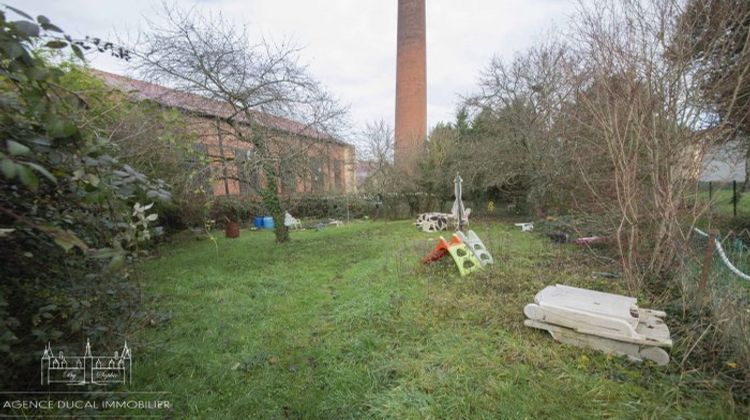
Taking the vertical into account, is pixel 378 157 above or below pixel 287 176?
above

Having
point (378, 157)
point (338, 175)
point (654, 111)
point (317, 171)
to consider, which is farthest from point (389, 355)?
point (378, 157)

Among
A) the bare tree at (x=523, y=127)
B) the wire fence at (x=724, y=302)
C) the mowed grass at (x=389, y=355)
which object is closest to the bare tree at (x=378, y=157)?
the bare tree at (x=523, y=127)

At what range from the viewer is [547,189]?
10.5m

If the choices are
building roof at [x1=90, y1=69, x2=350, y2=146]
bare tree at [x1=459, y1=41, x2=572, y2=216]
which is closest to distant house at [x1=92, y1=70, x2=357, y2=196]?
building roof at [x1=90, y1=69, x2=350, y2=146]

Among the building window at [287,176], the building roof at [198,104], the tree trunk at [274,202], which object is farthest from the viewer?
the tree trunk at [274,202]

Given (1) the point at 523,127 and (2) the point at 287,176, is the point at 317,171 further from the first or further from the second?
(1) the point at 523,127

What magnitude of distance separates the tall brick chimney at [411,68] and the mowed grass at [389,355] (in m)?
16.0

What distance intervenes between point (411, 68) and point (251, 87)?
15.2 meters

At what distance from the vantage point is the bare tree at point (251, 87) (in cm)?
611

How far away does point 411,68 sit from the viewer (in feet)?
64.7

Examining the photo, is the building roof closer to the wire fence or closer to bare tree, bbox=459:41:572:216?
bare tree, bbox=459:41:572:216

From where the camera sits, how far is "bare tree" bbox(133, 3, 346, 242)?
20.1ft

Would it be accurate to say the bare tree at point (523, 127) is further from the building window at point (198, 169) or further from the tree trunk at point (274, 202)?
the building window at point (198, 169)

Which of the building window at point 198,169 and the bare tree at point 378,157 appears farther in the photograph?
the bare tree at point 378,157
